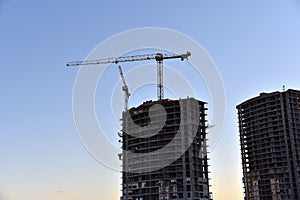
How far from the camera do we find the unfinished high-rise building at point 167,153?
371 ft

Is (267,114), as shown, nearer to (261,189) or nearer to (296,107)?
(296,107)

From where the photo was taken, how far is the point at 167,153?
11619 centimetres

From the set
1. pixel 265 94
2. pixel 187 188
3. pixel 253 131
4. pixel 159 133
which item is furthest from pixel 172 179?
pixel 265 94

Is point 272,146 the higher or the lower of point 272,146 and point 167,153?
the higher

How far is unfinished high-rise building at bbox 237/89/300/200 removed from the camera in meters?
121

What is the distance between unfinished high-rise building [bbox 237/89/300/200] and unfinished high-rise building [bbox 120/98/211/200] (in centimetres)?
1976

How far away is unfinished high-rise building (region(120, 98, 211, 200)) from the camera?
11319 cm

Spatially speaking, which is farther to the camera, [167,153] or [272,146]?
[272,146]

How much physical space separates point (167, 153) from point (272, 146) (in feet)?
118

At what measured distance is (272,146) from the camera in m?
126

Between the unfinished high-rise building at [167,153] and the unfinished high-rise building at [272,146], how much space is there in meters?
19.8

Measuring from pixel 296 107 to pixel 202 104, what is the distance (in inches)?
1246

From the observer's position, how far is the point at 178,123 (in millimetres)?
118562

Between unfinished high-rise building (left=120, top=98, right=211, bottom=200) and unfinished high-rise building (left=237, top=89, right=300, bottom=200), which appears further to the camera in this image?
unfinished high-rise building (left=237, top=89, right=300, bottom=200)
